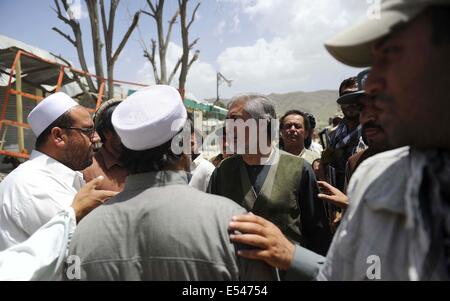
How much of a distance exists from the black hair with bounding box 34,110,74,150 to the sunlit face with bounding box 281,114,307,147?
2.79m

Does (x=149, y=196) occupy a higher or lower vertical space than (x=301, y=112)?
lower

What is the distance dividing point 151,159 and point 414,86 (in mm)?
971

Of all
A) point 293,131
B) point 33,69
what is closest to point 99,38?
point 33,69

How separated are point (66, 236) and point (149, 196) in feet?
1.34

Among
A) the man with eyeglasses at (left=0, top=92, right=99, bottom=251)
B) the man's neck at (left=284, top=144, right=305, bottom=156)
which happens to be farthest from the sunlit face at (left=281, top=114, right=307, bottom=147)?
the man with eyeglasses at (left=0, top=92, right=99, bottom=251)

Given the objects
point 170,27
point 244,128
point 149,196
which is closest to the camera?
point 149,196

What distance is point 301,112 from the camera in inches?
182

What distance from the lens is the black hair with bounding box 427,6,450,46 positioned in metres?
0.79

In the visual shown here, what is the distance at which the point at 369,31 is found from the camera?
0.88m

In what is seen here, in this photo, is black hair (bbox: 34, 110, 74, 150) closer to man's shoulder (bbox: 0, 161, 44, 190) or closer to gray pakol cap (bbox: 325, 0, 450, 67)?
man's shoulder (bbox: 0, 161, 44, 190)

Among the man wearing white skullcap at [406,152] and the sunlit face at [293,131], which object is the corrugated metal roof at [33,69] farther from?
the man wearing white skullcap at [406,152]

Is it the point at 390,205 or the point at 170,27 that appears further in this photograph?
the point at 170,27

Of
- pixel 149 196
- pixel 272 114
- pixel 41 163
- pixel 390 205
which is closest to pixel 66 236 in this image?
pixel 149 196
